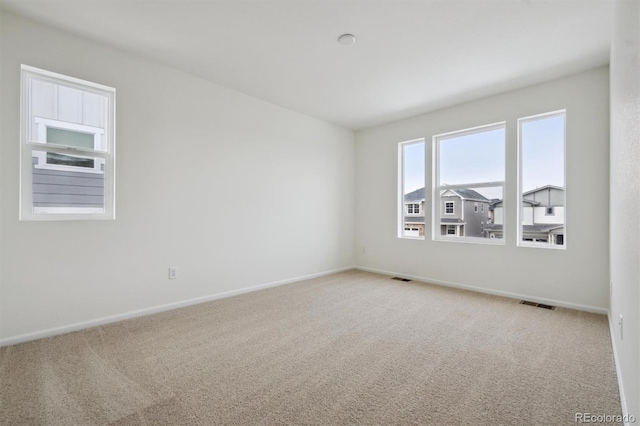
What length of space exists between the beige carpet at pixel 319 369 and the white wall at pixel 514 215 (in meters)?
0.48

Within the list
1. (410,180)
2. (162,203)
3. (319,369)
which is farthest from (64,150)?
(410,180)

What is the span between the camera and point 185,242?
3.32 m

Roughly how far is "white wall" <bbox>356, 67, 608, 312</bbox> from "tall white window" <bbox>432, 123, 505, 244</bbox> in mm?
132

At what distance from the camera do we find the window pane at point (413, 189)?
4695 millimetres

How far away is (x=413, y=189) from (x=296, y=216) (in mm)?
1986

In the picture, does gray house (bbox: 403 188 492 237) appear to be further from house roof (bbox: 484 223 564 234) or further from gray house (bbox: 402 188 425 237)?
house roof (bbox: 484 223 564 234)

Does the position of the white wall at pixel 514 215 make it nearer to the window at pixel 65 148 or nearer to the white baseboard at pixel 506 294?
the white baseboard at pixel 506 294

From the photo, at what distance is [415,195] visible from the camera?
15.7 ft

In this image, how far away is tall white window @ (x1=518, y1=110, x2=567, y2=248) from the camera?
3406mm

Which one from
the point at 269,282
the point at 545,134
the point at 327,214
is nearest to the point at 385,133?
the point at 327,214

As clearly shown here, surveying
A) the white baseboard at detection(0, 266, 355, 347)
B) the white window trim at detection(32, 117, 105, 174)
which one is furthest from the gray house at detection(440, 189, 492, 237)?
the white window trim at detection(32, 117, 105, 174)

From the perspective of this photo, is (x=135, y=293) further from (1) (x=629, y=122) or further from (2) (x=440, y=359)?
(1) (x=629, y=122)

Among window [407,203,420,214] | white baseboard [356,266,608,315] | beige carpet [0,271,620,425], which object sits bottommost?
beige carpet [0,271,620,425]

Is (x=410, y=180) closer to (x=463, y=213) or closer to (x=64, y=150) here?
(x=463, y=213)
